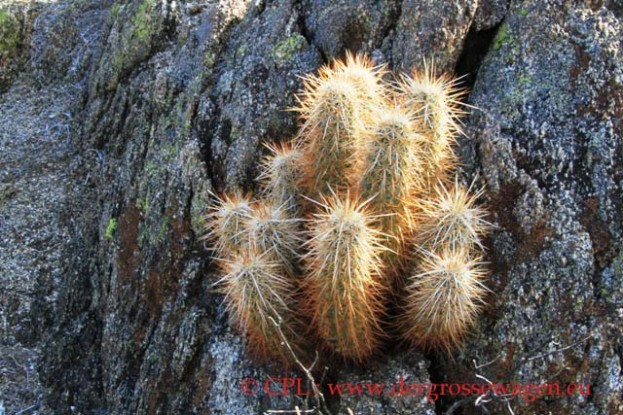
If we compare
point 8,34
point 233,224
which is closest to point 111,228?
point 233,224

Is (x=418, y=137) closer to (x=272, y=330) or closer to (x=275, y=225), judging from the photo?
(x=275, y=225)

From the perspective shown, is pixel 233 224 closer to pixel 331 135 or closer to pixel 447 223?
pixel 331 135

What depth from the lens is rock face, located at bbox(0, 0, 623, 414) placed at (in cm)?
341

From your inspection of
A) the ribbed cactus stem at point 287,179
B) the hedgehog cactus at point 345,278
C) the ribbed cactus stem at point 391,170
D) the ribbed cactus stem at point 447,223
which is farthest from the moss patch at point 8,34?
the ribbed cactus stem at point 447,223

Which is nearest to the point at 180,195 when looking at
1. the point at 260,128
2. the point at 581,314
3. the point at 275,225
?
the point at 260,128

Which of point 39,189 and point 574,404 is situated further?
point 39,189

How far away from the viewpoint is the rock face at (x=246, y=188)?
11.2 feet

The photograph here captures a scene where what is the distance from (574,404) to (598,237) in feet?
2.48

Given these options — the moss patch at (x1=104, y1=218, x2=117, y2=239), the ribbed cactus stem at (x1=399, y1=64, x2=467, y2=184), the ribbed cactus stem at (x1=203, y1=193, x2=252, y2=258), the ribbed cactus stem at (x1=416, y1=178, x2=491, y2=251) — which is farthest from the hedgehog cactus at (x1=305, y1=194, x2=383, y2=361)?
the moss patch at (x1=104, y1=218, x2=117, y2=239)

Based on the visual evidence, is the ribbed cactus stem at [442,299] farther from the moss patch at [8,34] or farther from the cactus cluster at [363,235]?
the moss patch at [8,34]

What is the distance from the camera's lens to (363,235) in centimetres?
297

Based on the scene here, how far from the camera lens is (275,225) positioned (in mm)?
3354

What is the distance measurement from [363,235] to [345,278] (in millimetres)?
197

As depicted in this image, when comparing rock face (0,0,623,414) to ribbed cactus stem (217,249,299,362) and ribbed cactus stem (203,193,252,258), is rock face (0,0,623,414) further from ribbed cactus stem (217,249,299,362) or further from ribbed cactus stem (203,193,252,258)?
ribbed cactus stem (203,193,252,258)
